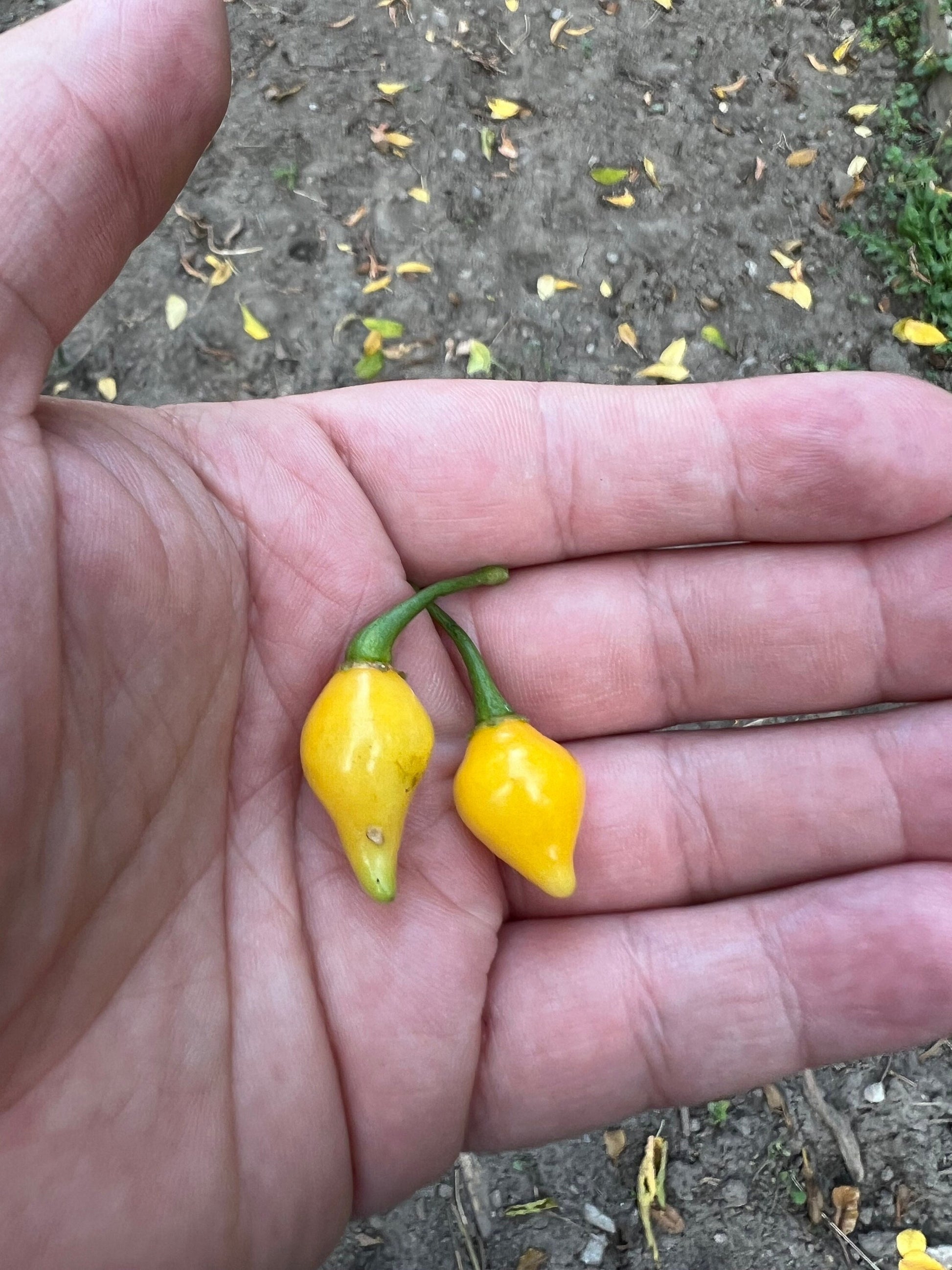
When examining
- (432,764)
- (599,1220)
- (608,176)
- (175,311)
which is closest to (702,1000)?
(432,764)

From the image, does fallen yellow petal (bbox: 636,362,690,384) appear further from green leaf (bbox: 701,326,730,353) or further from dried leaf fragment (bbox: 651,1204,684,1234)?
dried leaf fragment (bbox: 651,1204,684,1234)

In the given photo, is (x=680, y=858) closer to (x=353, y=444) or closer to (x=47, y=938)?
(x=353, y=444)

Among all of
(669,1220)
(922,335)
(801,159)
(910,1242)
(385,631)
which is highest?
(385,631)

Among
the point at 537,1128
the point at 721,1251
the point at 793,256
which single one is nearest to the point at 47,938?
the point at 537,1128

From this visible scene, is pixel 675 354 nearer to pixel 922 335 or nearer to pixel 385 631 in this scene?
pixel 922 335

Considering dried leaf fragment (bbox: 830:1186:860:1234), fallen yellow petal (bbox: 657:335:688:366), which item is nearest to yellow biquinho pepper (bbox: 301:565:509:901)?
dried leaf fragment (bbox: 830:1186:860:1234)

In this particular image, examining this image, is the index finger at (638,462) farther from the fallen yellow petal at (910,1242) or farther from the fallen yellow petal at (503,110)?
the fallen yellow petal at (503,110)

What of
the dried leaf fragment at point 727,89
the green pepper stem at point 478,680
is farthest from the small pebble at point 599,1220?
the dried leaf fragment at point 727,89
